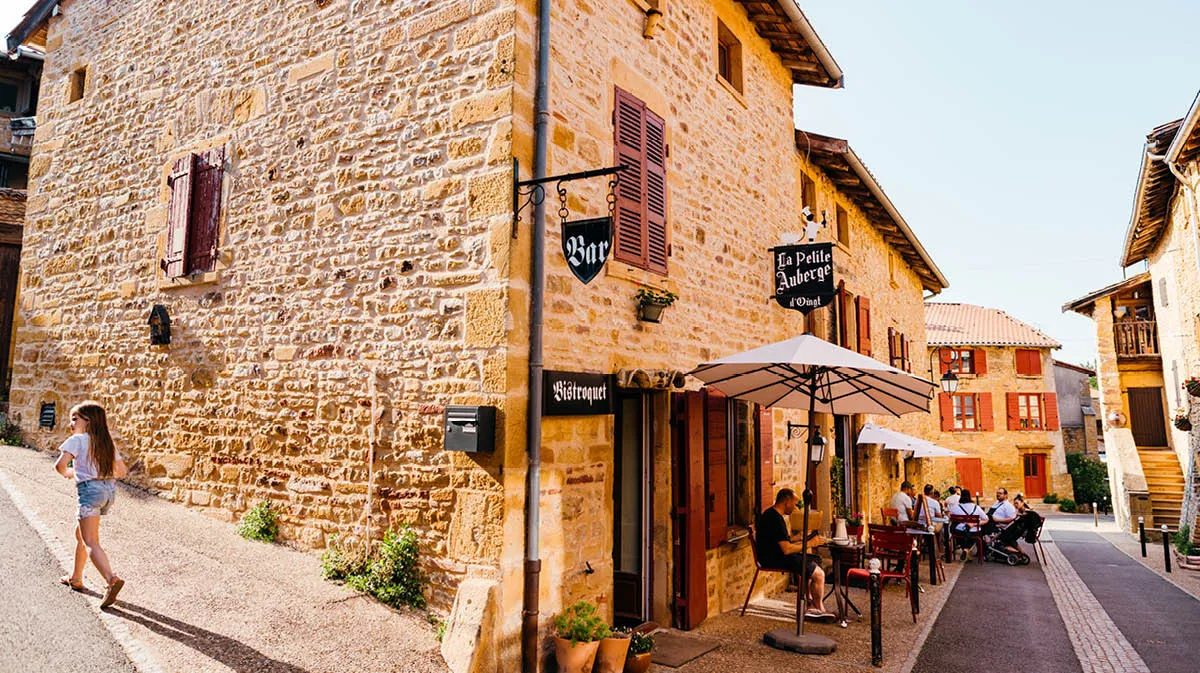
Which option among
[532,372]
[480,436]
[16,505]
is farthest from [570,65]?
[16,505]

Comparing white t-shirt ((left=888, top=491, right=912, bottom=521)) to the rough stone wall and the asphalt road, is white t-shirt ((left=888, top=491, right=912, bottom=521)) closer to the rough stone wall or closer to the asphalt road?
the rough stone wall

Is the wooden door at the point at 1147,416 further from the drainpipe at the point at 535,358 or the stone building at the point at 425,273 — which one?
the drainpipe at the point at 535,358

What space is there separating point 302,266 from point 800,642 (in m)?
5.32

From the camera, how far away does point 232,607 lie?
4.99 meters

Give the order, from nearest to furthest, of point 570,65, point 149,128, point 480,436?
1. point 480,436
2. point 570,65
3. point 149,128

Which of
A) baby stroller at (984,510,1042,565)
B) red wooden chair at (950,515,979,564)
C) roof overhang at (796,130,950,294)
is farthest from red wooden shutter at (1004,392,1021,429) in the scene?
red wooden chair at (950,515,979,564)

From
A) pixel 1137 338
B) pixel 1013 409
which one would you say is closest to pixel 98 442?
pixel 1137 338

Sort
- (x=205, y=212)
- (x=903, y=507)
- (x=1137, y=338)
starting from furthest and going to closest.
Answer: (x=1137, y=338) → (x=903, y=507) → (x=205, y=212)

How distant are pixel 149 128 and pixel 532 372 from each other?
5.99 metres

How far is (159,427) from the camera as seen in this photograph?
739 cm

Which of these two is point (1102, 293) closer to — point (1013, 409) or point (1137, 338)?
point (1137, 338)

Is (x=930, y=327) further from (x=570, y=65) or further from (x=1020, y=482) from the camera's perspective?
(x=570, y=65)

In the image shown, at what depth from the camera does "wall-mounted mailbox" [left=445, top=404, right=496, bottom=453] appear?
4.89 meters

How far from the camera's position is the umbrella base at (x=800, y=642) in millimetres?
6051
